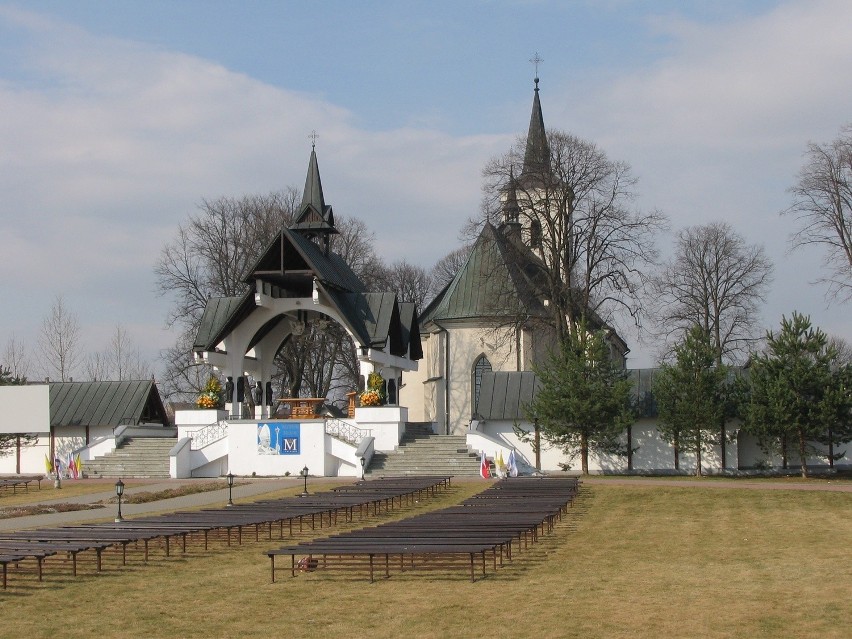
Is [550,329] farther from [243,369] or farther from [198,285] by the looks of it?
[198,285]

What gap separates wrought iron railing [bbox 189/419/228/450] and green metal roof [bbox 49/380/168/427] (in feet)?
15.4

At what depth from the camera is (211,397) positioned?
133 ft

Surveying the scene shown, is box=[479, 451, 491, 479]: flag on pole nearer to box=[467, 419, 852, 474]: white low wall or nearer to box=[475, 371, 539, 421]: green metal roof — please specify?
box=[467, 419, 852, 474]: white low wall

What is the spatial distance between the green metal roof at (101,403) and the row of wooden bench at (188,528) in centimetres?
1902

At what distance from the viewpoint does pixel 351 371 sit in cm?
5822

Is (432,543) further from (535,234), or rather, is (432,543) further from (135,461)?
(535,234)

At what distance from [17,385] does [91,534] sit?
28.3m

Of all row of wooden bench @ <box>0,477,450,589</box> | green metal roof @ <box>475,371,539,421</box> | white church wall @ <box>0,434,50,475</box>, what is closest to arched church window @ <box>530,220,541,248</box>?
green metal roof @ <box>475,371,539,421</box>

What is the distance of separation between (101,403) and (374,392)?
40.1ft

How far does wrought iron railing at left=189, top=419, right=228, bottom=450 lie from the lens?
3919cm

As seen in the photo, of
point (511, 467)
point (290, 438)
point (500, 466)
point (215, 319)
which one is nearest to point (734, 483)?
point (511, 467)

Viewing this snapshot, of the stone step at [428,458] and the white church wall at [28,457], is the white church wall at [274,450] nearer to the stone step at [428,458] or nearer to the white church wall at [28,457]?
the stone step at [428,458]

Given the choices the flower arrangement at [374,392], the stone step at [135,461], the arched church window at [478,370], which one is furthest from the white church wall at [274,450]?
the arched church window at [478,370]

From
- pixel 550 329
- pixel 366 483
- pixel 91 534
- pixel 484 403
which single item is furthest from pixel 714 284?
pixel 91 534
